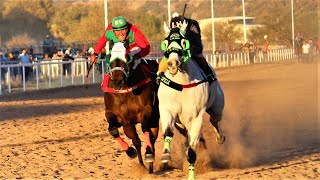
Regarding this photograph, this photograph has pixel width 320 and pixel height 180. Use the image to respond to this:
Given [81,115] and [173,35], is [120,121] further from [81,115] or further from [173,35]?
[81,115]

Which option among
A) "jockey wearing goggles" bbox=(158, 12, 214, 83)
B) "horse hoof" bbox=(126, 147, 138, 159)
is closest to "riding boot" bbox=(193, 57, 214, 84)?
"jockey wearing goggles" bbox=(158, 12, 214, 83)

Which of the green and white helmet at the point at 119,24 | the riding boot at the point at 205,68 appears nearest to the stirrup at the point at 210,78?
the riding boot at the point at 205,68

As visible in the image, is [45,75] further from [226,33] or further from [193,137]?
[226,33]

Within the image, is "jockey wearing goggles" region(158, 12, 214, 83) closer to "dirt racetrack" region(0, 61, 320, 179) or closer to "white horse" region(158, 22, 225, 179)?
"white horse" region(158, 22, 225, 179)

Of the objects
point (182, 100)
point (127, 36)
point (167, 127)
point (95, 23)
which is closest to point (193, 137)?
point (167, 127)

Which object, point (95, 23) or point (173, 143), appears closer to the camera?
point (173, 143)

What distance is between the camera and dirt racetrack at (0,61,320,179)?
32.7ft

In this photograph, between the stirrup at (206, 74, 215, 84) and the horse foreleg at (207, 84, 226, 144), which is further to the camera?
the horse foreleg at (207, 84, 226, 144)

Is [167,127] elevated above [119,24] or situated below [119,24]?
below

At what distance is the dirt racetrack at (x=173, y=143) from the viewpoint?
9969mm

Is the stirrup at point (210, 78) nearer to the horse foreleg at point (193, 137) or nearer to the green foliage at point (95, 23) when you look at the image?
the horse foreleg at point (193, 137)

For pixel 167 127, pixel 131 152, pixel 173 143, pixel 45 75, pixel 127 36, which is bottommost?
pixel 173 143

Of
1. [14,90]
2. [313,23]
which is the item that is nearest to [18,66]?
[14,90]

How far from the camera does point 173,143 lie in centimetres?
1226
